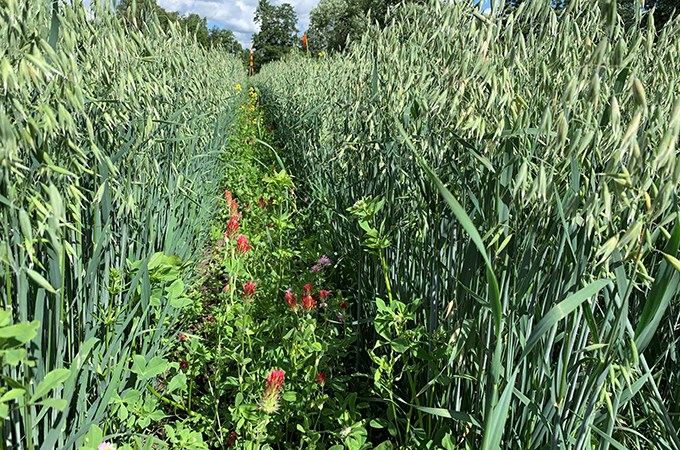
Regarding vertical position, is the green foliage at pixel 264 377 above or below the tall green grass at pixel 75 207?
below

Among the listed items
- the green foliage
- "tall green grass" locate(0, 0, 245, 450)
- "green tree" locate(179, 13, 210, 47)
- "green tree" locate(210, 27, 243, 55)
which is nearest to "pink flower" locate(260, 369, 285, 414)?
the green foliage

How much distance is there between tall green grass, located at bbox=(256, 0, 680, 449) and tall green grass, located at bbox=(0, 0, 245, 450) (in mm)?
642

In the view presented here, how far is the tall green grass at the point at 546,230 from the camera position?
86 cm

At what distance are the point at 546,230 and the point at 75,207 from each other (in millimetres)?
1030

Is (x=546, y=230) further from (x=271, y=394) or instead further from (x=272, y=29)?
(x=272, y=29)

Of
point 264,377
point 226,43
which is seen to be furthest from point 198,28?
point 226,43

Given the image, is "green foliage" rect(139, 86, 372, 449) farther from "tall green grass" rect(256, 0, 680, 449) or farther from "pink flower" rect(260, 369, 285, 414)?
"tall green grass" rect(256, 0, 680, 449)

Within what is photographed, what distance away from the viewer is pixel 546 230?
3.43ft

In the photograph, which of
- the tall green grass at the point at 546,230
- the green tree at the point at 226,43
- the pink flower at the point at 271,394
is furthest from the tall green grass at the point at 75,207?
the green tree at the point at 226,43

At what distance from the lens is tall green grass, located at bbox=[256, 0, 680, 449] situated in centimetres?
86

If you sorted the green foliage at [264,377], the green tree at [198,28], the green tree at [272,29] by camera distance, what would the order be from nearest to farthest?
the green foliage at [264,377]
the green tree at [198,28]
the green tree at [272,29]

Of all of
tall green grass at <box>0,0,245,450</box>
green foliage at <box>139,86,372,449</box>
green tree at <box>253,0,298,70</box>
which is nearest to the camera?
tall green grass at <box>0,0,245,450</box>

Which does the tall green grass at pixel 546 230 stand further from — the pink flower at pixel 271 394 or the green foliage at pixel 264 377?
the pink flower at pixel 271 394

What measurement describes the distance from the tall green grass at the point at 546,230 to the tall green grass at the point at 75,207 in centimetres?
64
